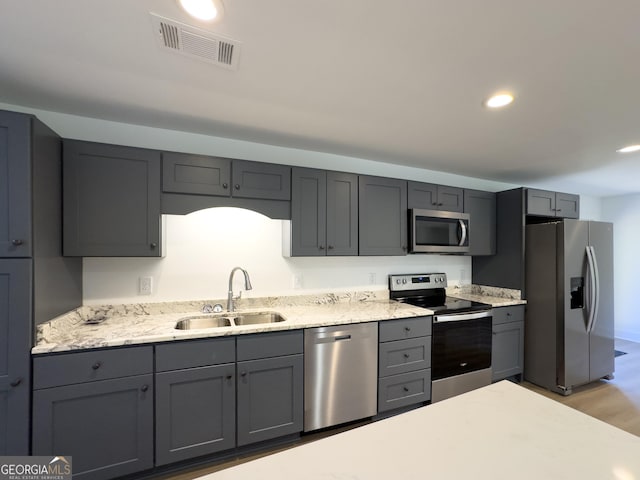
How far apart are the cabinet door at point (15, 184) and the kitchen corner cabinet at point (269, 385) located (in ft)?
4.28

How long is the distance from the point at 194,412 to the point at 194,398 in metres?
0.09

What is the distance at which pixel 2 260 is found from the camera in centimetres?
150

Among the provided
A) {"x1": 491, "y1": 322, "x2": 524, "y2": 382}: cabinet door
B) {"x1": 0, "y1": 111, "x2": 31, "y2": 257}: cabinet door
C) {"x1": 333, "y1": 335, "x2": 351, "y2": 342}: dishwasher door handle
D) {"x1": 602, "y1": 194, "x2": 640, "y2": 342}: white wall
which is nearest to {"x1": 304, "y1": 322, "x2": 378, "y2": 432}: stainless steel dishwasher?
{"x1": 333, "y1": 335, "x2": 351, "y2": 342}: dishwasher door handle

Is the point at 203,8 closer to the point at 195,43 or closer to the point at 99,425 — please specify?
the point at 195,43

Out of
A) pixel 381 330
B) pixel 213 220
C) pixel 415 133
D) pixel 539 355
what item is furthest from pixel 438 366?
pixel 213 220

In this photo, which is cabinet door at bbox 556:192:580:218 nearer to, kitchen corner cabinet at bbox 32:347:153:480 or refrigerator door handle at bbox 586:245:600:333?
refrigerator door handle at bbox 586:245:600:333

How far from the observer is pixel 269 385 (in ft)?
6.61

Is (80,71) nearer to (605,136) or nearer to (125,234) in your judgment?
(125,234)

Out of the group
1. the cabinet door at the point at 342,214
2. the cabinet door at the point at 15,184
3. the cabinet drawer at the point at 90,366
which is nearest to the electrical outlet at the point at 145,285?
the cabinet drawer at the point at 90,366

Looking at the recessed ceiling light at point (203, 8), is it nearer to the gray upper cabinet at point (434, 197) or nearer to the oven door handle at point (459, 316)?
the gray upper cabinet at point (434, 197)

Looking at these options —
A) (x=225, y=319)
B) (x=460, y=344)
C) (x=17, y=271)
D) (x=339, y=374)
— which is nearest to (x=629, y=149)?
(x=460, y=344)

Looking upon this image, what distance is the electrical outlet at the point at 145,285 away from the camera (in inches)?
88.2

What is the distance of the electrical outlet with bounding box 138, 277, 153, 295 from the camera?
7.35 ft

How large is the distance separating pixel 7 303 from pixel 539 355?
439cm
